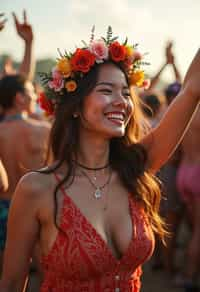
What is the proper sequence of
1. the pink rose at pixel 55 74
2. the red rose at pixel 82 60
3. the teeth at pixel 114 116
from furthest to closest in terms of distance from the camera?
the pink rose at pixel 55 74 < the red rose at pixel 82 60 < the teeth at pixel 114 116

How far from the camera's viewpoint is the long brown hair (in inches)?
113

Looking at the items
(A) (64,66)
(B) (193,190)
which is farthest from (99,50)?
(B) (193,190)

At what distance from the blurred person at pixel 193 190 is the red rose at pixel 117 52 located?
276cm

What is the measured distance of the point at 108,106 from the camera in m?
2.81

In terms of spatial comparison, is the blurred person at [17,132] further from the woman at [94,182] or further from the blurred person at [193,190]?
the woman at [94,182]

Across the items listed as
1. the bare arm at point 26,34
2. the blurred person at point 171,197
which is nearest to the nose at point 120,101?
the bare arm at point 26,34

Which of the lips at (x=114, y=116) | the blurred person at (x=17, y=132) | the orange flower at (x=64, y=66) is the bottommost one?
the blurred person at (x=17, y=132)

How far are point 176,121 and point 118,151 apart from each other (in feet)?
1.01

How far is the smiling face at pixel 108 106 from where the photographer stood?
280cm

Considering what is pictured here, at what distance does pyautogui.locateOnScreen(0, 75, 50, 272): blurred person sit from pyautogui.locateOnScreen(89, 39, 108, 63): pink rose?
2.33m

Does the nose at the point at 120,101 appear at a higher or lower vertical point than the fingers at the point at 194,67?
lower

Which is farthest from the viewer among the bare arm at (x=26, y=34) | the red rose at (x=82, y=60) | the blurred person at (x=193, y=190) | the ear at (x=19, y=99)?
the blurred person at (x=193, y=190)

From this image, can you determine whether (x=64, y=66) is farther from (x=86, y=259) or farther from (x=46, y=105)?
(x=86, y=259)

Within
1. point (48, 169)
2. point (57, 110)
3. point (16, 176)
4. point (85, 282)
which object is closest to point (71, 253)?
point (85, 282)
